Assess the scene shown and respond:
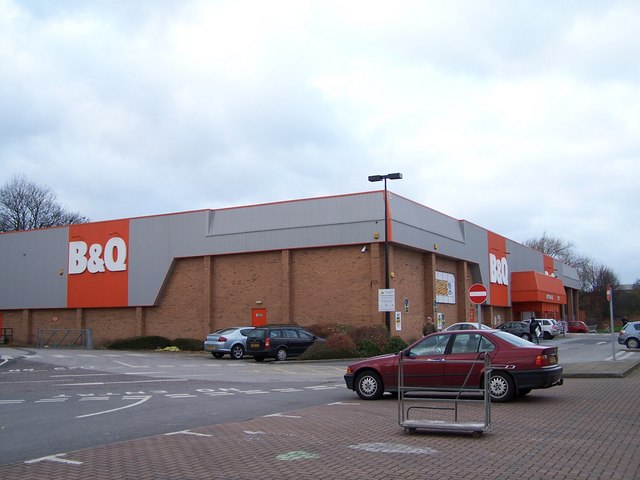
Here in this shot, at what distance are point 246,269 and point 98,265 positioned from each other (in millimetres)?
11850

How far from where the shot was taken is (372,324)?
34.7m

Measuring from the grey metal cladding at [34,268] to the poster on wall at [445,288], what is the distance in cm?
2516

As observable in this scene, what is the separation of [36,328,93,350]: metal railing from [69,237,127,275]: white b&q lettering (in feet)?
13.0

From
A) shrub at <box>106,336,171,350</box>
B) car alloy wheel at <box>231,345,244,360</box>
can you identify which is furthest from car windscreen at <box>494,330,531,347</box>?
shrub at <box>106,336,171,350</box>

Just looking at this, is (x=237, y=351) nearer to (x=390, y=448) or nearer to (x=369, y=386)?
(x=369, y=386)

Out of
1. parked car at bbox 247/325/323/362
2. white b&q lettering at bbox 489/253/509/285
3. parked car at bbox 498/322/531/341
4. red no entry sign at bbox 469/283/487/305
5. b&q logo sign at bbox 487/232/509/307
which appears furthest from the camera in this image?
b&q logo sign at bbox 487/232/509/307

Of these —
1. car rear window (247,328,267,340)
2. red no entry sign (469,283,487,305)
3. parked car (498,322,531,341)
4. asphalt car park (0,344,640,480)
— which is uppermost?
red no entry sign (469,283,487,305)

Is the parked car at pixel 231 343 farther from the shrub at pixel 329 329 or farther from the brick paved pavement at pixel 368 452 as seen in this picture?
the brick paved pavement at pixel 368 452

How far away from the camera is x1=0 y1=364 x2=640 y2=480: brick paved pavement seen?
7453 mm

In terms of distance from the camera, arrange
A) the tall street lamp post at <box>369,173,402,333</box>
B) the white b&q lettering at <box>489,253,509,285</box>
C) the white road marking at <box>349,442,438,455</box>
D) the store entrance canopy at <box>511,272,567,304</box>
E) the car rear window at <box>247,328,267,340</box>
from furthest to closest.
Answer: the store entrance canopy at <box>511,272,567,304</box> → the white b&q lettering at <box>489,253,509,285</box> → the tall street lamp post at <box>369,173,402,333</box> → the car rear window at <box>247,328,267,340</box> → the white road marking at <box>349,442,438,455</box>

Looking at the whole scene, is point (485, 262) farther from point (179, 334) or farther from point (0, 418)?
point (0, 418)

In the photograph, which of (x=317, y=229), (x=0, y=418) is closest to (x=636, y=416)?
Result: (x=0, y=418)

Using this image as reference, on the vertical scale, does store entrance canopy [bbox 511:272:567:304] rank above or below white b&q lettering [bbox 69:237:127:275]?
below

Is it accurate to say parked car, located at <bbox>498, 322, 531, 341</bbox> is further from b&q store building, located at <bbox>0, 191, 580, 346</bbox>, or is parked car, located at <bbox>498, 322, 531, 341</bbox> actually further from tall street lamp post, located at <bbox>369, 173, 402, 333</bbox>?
tall street lamp post, located at <bbox>369, 173, 402, 333</bbox>
